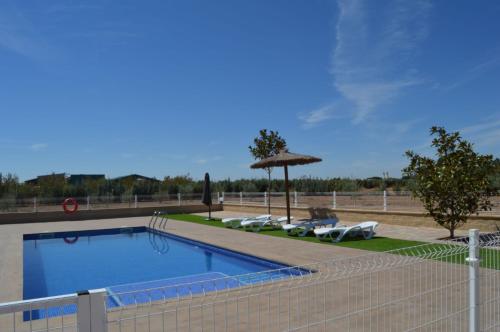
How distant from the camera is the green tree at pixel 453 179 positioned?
36.6 ft

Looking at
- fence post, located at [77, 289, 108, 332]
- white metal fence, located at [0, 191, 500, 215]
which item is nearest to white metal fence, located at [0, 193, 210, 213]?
white metal fence, located at [0, 191, 500, 215]

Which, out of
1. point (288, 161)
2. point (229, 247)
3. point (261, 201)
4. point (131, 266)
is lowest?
point (131, 266)

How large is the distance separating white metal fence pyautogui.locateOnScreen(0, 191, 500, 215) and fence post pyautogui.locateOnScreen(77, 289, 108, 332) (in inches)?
516

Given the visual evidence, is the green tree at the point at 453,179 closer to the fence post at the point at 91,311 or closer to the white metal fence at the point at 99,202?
the fence post at the point at 91,311

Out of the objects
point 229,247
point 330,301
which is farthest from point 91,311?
point 229,247

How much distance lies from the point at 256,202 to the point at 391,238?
12.6 m

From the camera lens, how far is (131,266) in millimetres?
11391

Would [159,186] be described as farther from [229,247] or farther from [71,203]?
[229,247]

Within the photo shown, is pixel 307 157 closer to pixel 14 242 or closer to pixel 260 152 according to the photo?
pixel 260 152

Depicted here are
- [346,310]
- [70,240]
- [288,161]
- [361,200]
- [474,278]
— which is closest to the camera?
[474,278]

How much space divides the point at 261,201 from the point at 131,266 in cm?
1350

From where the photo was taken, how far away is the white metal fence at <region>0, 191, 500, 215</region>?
15969 millimetres

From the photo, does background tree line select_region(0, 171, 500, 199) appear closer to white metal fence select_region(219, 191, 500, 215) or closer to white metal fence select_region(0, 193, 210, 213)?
white metal fence select_region(0, 193, 210, 213)

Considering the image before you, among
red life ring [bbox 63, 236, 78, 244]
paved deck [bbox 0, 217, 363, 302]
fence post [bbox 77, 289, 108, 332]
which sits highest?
fence post [bbox 77, 289, 108, 332]
